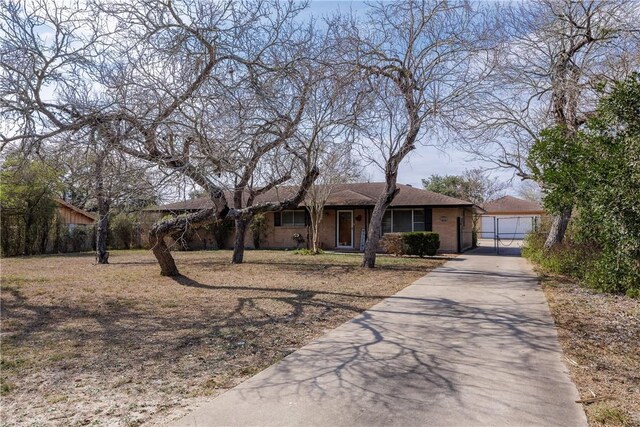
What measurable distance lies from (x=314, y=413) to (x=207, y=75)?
21.6ft

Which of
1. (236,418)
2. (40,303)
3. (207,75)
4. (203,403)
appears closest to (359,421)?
(236,418)

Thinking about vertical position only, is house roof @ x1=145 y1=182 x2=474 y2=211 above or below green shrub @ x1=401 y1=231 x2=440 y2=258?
above

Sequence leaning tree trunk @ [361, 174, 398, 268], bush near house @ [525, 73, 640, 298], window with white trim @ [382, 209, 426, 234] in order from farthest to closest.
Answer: window with white trim @ [382, 209, 426, 234] → leaning tree trunk @ [361, 174, 398, 268] → bush near house @ [525, 73, 640, 298]

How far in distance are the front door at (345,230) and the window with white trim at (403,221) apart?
1.95m

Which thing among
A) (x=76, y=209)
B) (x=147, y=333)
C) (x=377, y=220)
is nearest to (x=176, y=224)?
(x=147, y=333)

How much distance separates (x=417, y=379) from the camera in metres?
4.85

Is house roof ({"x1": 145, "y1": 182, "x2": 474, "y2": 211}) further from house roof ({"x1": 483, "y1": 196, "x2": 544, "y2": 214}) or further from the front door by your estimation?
house roof ({"x1": 483, "y1": 196, "x2": 544, "y2": 214})

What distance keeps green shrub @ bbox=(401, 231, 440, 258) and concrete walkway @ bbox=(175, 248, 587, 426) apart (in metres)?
12.5

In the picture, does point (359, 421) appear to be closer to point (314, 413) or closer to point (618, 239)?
point (314, 413)

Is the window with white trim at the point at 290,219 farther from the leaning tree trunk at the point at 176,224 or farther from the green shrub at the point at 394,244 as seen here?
the leaning tree trunk at the point at 176,224

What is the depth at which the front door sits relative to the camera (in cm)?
2627

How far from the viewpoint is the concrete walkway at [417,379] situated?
3965mm

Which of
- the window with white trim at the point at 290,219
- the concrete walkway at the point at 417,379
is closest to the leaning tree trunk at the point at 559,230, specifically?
the concrete walkway at the point at 417,379

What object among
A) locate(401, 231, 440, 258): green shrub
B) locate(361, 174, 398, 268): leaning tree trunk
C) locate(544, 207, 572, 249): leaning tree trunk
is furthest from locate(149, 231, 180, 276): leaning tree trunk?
locate(544, 207, 572, 249): leaning tree trunk
